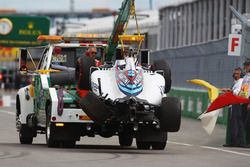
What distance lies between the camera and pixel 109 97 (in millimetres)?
17125

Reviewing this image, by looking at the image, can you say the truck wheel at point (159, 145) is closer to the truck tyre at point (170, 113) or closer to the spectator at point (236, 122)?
the truck tyre at point (170, 113)

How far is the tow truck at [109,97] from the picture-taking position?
17078 mm

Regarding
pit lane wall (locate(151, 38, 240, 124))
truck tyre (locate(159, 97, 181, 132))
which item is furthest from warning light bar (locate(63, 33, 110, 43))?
pit lane wall (locate(151, 38, 240, 124))

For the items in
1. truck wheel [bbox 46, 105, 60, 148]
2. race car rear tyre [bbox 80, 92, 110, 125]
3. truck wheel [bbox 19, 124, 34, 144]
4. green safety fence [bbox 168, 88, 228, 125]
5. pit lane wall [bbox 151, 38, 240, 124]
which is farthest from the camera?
green safety fence [bbox 168, 88, 228, 125]

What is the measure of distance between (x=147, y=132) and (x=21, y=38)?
4048cm

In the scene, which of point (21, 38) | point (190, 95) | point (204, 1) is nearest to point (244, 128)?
point (190, 95)

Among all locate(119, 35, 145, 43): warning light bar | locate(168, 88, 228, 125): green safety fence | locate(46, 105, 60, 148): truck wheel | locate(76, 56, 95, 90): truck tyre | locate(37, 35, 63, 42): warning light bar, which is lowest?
locate(168, 88, 228, 125): green safety fence

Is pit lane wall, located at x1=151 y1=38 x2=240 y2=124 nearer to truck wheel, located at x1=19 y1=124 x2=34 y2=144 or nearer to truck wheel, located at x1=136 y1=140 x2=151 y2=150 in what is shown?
truck wheel, located at x1=19 y1=124 x2=34 y2=144

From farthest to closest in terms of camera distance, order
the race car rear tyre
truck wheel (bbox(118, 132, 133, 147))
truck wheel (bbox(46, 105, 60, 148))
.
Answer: truck wheel (bbox(118, 132, 133, 147))
truck wheel (bbox(46, 105, 60, 148))
the race car rear tyre

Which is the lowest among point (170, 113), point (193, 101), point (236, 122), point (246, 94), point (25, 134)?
point (193, 101)

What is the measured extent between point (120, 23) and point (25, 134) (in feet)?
9.43

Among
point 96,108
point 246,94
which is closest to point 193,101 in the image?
point 246,94

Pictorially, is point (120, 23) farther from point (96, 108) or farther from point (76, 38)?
point (96, 108)

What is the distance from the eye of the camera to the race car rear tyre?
55.9 ft
